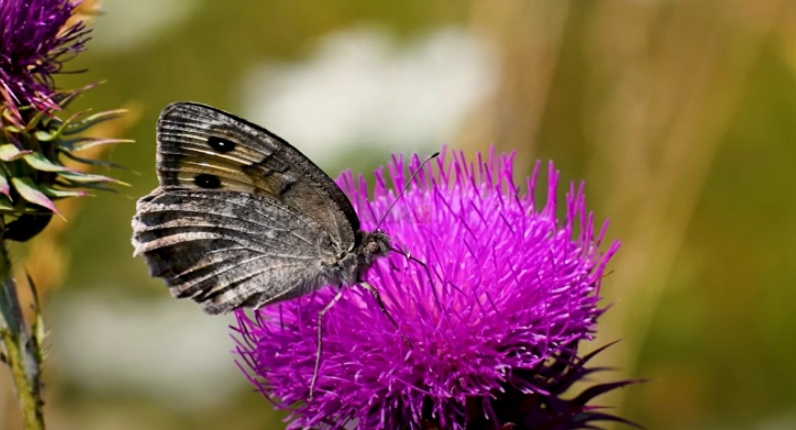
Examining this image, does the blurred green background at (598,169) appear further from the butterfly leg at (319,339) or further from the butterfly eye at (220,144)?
the butterfly leg at (319,339)

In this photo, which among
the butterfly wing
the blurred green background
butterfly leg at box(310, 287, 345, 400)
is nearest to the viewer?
butterfly leg at box(310, 287, 345, 400)

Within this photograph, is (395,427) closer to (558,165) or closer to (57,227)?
(57,227)

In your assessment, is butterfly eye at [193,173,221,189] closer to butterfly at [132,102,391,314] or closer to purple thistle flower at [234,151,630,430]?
butterfly at [132,102,391,314]

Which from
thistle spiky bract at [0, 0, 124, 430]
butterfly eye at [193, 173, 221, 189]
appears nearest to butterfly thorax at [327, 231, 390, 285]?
butterfly eye at [193, 173, 221, 189]

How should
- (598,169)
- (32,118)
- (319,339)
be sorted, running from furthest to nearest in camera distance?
(598,169), (32,118), (319,339)

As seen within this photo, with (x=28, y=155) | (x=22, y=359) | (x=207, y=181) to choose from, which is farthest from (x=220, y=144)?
(x=22, y=359)

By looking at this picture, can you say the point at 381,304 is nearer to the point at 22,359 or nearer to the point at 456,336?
the point at 456,336

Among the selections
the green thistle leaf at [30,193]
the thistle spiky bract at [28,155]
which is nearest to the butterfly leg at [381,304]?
the thistle spiky bract at [28,155]
